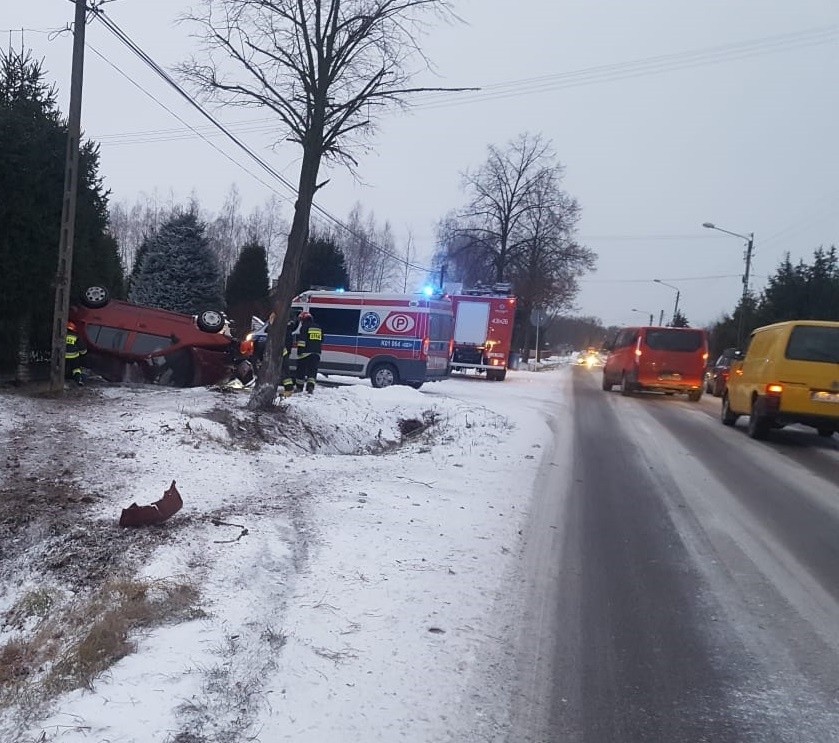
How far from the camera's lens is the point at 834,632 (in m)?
4.84

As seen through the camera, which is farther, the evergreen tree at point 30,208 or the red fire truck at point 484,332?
the red fire truck at point 484,332

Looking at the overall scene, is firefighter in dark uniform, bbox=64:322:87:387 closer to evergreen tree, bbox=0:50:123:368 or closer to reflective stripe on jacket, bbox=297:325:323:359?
evergreen tree, bbox=0:50:123:368

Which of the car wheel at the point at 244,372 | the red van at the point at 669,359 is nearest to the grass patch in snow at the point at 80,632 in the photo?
the car wheel at the point at 244,372

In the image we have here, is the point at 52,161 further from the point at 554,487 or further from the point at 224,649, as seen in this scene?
the point at 224,649

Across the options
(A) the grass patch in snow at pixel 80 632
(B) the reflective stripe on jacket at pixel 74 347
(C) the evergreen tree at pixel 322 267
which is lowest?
(A) the grass patch in snow at pixel 80 632

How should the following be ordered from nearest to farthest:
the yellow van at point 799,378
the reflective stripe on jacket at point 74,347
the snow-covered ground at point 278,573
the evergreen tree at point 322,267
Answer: the snow-covered ground at point 278,573, the yellow van at point 799,378, the reflective stripe on jacket at point 74,347, the evergreen tree at point 322,267

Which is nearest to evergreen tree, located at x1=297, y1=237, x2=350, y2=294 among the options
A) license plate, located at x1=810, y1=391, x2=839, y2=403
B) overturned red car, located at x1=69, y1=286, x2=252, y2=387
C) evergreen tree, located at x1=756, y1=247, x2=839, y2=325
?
evergreen tree, located at x1=756, y1=247, x2=839, y2=325

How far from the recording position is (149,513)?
238 inches

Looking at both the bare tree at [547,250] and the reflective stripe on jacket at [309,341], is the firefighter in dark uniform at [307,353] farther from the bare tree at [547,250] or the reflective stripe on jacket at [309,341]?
the bare tree at [547,250]

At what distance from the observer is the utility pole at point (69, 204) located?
39.4ft

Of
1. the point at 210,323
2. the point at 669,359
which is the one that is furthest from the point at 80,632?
the point at 669,359

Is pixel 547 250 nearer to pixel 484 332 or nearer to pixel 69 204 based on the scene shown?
pixel 484 332

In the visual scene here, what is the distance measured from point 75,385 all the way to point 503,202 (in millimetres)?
39906

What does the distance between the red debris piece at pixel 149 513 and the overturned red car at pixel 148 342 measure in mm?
8906
